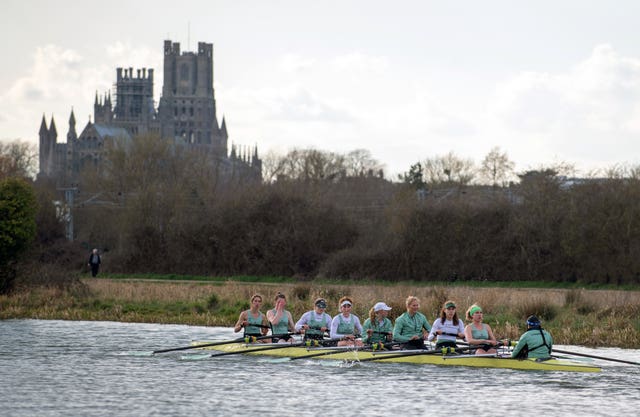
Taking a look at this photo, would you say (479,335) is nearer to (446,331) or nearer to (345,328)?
(446,331)

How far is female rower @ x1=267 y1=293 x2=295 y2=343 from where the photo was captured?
1077 inches

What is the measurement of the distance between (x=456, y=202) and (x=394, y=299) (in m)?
23.1

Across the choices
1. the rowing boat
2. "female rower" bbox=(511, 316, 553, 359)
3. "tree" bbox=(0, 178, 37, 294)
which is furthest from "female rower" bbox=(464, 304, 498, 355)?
"tree" bbox=(0, 178, 37, 294)

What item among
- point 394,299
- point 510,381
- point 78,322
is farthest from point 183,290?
point 510,381

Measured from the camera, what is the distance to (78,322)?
36375mm

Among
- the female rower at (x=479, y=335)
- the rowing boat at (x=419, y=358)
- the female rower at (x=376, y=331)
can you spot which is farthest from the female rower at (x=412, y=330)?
the female rower at (x=479, y=335)

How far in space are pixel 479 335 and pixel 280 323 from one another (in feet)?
17.5

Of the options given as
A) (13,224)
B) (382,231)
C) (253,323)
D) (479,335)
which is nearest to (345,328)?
(253,323)

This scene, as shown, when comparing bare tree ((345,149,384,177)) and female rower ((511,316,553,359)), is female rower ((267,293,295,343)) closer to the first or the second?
female rower ((511,316,553,359))

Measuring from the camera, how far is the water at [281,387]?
66.5 feet

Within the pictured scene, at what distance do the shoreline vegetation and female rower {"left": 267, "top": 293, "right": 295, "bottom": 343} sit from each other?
18.1ft

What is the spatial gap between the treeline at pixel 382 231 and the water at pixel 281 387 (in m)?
23.8

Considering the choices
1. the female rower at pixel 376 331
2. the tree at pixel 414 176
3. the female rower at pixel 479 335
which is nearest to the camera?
the female rower at pixel 479 335

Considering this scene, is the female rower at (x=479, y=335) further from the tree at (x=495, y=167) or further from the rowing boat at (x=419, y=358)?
the tree at (x=495, y=167)
